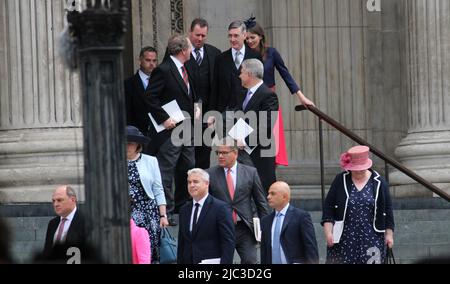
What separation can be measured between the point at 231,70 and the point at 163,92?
30.3 inches

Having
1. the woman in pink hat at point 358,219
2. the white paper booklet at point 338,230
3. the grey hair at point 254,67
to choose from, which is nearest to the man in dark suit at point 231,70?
the grey hair at point 254,67

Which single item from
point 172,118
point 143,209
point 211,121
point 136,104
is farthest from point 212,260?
point 136,104

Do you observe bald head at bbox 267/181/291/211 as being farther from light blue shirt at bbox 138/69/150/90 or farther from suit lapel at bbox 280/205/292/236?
light blue shirt at bbox 138/69/150/90

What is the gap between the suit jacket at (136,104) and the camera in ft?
67.1

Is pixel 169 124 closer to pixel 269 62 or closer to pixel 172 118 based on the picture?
pixel 172 118

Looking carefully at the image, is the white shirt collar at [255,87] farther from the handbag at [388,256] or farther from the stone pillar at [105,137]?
the stone pillar at [105,137]

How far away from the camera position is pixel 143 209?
17.8m

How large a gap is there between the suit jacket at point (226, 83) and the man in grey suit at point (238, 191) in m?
1.88

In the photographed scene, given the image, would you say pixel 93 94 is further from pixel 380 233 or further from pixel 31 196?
pixel 31 196

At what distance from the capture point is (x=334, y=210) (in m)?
17.5

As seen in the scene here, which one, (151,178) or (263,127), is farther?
(263,127)

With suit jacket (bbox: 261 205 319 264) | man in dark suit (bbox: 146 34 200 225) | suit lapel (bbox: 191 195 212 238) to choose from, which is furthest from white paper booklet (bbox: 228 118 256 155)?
suit jacket (bbox: 261 205 319 264)

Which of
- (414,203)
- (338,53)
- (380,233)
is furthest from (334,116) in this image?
(380,233)
